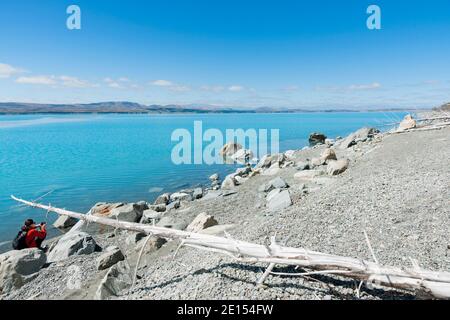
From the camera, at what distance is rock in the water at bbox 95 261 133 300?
6.16m

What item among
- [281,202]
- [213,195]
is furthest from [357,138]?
[281,202]

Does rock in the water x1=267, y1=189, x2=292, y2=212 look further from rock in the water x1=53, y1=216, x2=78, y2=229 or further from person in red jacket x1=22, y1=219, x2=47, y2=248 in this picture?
rock in the water x1=53, y1=216, x2=78, y2=229

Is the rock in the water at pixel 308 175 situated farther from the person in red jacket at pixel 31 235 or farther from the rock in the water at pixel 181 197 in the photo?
the person in red jacket at pixel 31 235

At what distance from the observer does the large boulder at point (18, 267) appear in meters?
8.45

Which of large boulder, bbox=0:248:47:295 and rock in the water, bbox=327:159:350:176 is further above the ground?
rock in the water, bbox=327:159:350:176

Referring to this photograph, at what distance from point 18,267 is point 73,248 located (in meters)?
1.64

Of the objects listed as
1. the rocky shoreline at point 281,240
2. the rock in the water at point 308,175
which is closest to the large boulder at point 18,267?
the rocky shoreline at point 281,240

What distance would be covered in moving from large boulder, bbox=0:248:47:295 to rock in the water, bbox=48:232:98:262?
411mm

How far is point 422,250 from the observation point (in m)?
6.05

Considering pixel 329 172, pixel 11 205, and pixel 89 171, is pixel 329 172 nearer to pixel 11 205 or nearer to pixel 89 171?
pixel 11 205

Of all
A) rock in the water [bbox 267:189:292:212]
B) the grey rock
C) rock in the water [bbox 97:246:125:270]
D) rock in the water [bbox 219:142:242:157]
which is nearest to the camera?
rock in the water [bbox 97:246:125:270]

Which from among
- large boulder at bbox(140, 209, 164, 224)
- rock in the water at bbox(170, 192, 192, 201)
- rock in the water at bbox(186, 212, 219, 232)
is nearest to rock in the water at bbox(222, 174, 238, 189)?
rock in the water at bbox(170, 192, 192, 201)

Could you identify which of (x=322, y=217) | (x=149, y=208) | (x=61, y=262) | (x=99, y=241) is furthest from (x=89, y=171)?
(x=322, y=217)

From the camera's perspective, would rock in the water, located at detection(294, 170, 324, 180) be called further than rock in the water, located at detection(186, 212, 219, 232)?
Yes
